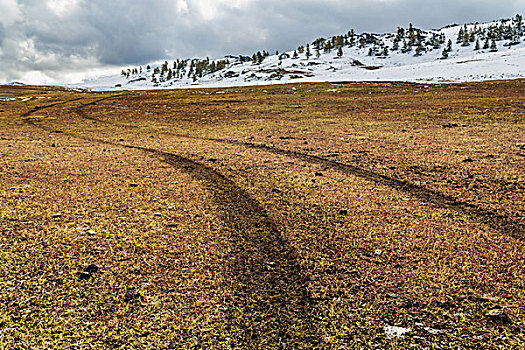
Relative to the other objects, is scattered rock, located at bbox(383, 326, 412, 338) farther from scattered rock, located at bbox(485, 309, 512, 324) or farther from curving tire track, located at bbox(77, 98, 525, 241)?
curving tire track, located at bbox(77, 98, 525, 241)

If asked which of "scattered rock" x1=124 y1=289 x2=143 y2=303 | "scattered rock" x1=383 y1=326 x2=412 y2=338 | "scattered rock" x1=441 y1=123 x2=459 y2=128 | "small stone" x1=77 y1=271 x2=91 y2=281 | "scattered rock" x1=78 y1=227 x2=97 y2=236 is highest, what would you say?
"scattered rock" x1=441 y1=123 x2=459 y2=128

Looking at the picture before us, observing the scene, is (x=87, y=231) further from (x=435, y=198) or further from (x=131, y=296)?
(x=435, y=198)

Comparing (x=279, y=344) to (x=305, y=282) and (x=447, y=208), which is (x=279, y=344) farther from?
(x=447, y=208)

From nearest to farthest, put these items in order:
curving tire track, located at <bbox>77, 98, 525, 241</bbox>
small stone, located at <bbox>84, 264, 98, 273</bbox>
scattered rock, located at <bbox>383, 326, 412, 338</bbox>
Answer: scattered rock, located at <bbox>383, 326, 412, 338</bbox>
small stone, located at <bbox>84, 264, 98, 273</bbox>
curving tire track, located at <bbox>77, 98, 525, 241</bbox>

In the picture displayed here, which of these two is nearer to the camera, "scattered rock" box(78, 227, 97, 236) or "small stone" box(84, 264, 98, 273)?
"small stone" box(84, 264, 98, 273)

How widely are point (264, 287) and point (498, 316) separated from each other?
7.96ft

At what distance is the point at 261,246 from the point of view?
16.2 feet

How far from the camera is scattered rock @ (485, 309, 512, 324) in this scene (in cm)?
335

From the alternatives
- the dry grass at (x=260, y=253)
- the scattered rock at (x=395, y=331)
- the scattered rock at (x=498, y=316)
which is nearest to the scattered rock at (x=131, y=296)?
the dry grass at (x=260, y=253)

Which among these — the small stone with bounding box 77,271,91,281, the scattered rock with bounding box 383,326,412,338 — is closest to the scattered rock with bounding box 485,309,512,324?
the scattered rock with bounding box 383,326,412,338

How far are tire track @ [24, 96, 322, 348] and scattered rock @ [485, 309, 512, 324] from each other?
69.3 inches

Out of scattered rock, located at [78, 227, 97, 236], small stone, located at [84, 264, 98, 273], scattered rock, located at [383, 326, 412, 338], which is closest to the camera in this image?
scattered rock, located at [383, 326, 412, 338]

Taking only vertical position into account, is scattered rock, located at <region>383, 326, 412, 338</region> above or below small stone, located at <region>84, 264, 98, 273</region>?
below

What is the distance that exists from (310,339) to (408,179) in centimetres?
691
